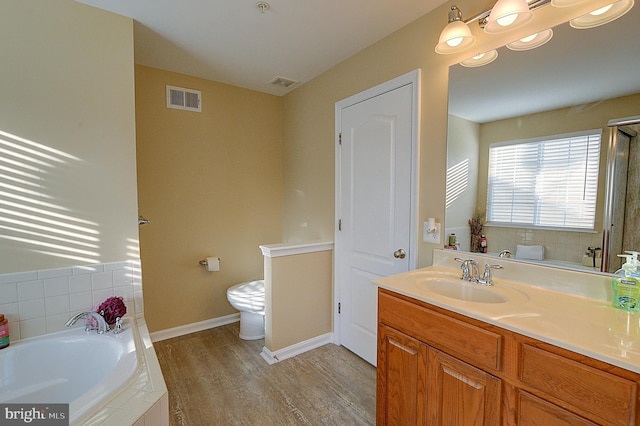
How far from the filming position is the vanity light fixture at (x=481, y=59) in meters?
1.56

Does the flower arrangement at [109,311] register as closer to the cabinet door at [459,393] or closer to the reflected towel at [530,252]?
the cabinet door at [459,393]

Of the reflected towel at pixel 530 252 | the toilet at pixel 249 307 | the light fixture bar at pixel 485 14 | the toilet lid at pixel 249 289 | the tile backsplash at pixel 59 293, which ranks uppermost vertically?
the light fixture bar at pixel 485 14

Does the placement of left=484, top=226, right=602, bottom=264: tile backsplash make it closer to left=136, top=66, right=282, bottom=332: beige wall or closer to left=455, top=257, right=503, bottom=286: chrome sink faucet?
left=455, top=257, right=503, bottom=286: chrome sink faucet

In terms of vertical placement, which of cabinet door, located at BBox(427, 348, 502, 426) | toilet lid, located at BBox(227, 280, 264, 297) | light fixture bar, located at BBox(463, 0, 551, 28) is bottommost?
toilet lid, located at BBox(227, 280, 264, 297)

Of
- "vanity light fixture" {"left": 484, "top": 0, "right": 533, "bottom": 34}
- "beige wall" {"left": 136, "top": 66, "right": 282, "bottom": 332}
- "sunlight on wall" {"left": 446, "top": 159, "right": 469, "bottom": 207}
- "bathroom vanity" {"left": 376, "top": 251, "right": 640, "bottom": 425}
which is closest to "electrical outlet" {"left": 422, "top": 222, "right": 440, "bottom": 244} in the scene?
"sunlight on wall" {"left": 446, "top": 159, "right": 469, "bottom": 207}

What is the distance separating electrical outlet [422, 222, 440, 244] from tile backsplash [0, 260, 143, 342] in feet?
6.29

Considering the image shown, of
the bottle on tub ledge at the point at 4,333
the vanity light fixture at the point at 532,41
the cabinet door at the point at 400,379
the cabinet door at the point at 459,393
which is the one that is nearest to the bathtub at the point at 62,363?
the bottle on tub ledge at the point at 4,333

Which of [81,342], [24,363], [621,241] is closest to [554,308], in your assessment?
[621,241]

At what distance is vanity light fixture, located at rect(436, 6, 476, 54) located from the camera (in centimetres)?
149

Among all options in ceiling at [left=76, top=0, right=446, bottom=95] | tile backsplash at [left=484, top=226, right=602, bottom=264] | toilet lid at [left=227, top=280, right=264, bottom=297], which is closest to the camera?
tile backsplash at [left=484, top=226, right=602, bottom=264]

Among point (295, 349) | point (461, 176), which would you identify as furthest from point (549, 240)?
point (295, 349)

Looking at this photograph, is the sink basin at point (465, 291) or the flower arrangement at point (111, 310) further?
the flower arrangement at point (111, 310)

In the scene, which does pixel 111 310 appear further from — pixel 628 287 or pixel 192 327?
pixel 628 287

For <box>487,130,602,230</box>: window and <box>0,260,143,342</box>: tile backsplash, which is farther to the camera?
<box>0,260,143,342</box>: tile backsplash
